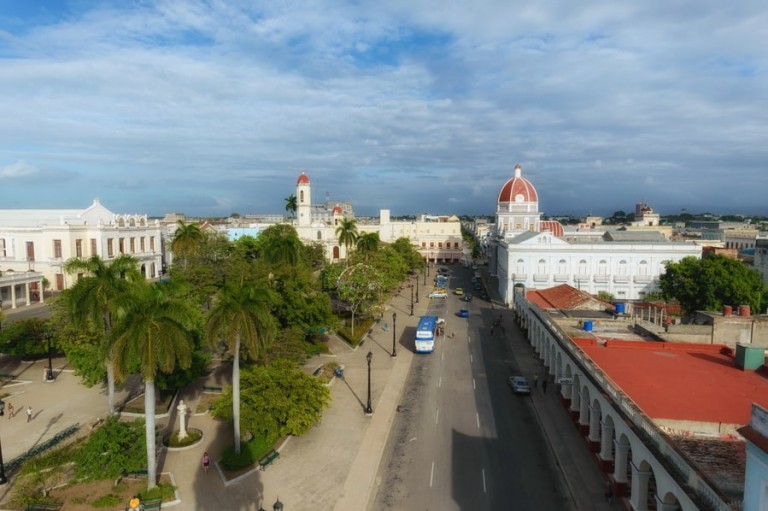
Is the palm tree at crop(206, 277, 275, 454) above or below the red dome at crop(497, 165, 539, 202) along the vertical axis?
below

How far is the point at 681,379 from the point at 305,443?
16986mm

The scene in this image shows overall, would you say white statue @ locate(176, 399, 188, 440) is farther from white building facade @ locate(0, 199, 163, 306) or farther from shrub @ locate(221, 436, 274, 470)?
white building facade @ locate(0, 199, 163, 306)

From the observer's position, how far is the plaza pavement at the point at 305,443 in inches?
774

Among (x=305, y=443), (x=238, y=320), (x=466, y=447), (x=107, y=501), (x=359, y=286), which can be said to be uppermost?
(x=238, y=320)

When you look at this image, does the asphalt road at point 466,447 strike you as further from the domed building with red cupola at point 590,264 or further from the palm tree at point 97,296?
the domed building with red cupola at point 590,264

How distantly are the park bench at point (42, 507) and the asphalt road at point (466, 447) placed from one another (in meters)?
A: 11.6

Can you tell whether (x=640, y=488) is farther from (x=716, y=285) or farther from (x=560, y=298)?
(x=716, y=285)

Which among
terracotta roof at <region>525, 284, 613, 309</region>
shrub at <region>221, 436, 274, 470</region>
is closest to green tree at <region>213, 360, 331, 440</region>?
shrub at <region>221, 436, 274, 470</region>

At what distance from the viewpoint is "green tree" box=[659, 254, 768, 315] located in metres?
45.1

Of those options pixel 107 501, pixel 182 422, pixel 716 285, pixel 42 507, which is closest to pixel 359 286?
pixel 182 422

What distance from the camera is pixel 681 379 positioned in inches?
850

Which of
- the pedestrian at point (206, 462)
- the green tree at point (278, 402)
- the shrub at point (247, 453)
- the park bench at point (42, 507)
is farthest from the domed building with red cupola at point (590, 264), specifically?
the park bench at point (42, 507)

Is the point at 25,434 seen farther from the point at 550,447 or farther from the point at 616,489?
the point at 616,489

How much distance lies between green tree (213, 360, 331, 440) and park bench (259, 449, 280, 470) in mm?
679
